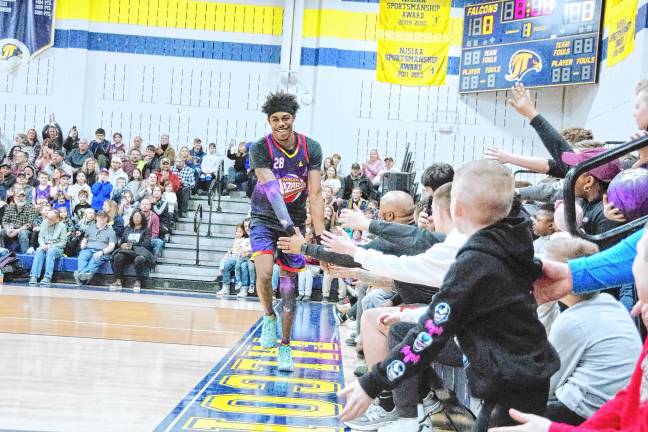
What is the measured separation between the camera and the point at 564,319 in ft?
8.52

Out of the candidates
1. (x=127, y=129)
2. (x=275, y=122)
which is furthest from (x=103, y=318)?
(x=127, y=129)

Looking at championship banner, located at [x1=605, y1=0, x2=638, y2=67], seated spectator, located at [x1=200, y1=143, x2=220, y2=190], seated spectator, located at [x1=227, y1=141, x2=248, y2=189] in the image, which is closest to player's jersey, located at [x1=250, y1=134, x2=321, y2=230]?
championship banner, located at [x1=605, y1=0, x2=638, y2=67]

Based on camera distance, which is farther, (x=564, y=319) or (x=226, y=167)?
(x=226, y=167)

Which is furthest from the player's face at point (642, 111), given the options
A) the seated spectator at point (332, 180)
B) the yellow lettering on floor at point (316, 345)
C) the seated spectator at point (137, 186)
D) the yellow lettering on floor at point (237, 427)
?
the seated spectator at point (137, 186)

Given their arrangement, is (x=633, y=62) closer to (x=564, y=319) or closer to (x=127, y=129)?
(x=564, y=319)

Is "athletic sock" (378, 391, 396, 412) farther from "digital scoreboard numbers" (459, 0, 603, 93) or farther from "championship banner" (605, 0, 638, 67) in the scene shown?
"digital scoreboard numbers" (459, 0, 603, 93)

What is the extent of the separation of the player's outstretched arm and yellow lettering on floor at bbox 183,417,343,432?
1.56 meters

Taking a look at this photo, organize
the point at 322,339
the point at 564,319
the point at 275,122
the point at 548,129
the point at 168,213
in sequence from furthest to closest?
the point at 168,213, the point at 322,339, the point at 275,122, the point at 548,129, the point at 564,319

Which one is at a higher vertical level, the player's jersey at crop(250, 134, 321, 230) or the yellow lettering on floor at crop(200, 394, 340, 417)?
the player's jersey at crop(250, 134, 321, 230)

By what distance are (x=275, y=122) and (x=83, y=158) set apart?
33.0 feet

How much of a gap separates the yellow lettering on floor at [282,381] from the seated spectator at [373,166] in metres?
9.84

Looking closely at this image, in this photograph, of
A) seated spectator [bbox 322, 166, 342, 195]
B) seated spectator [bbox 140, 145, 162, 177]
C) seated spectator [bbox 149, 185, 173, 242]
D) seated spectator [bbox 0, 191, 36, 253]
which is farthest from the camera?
seated spectator [bbox 140, 145, 162, 177]

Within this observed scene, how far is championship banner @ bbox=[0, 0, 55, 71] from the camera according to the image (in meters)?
15.4

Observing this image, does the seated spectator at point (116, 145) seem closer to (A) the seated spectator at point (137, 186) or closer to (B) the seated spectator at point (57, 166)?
(B) the seated spectator at point (57, 166)
